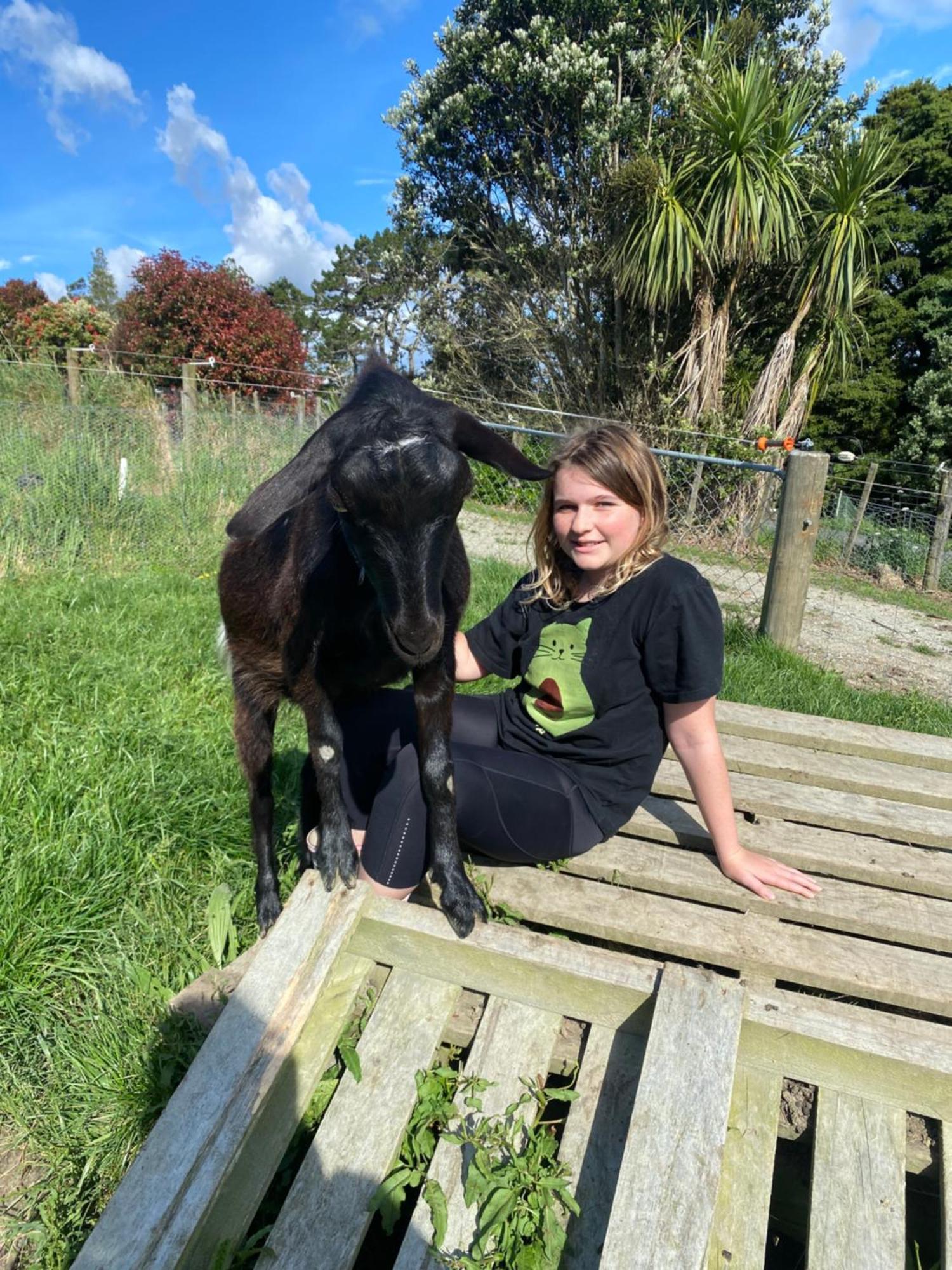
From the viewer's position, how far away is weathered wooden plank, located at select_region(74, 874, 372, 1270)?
1.25 meters

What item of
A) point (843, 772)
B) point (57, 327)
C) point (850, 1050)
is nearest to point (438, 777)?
point (850, 1050)

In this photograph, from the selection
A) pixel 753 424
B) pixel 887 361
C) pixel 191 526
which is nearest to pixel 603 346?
pixel 753 424

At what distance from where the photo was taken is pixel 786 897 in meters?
2.00

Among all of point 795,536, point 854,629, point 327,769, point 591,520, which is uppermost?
point 591,520

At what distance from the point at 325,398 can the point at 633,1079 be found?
27.3 feet

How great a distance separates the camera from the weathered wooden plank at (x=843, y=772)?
254cm

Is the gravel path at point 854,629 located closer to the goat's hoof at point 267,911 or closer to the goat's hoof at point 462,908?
the goat's hoof at point 462,908

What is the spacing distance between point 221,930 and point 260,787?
411mm

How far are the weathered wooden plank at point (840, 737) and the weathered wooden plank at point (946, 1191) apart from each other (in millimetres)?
1604

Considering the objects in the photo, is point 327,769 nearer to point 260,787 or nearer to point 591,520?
point 260,787

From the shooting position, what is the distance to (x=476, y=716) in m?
2.34

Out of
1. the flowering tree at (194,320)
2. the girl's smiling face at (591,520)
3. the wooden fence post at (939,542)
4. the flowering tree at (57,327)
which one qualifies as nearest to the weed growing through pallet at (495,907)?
the girl's smiling face at (591,520)

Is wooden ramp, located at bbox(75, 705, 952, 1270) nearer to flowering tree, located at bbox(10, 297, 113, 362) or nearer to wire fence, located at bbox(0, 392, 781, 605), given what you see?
wire fence, located at bbox(0, 392, 781, 605)

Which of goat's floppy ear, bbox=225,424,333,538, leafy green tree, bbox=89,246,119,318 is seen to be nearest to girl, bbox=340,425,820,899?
goat's floppy ear, bbox=225,424,333,538
